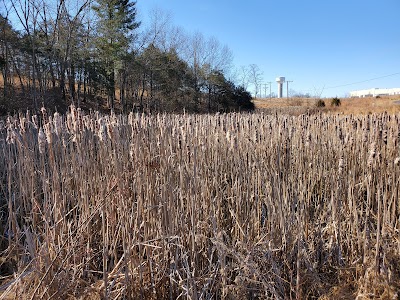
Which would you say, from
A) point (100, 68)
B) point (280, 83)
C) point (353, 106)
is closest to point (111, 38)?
point (100, 68)

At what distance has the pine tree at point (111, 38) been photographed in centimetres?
1678

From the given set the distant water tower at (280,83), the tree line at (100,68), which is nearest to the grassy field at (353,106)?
the tree line at (100,68)

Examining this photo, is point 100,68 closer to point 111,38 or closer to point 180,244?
point 111,38

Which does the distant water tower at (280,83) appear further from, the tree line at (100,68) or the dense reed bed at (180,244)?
the dense reed bed at (180,244)

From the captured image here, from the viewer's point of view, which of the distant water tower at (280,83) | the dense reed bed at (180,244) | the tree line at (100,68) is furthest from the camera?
the distant water tower at (280,83)

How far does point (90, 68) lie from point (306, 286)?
59.6 feet

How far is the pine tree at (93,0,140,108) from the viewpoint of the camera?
55.1 feet

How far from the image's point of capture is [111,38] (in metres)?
17.0

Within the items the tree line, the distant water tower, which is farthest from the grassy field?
the distant water tower

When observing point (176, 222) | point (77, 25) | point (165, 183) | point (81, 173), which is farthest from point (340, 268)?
point (77, 25)

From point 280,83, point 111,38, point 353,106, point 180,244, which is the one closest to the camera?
point 180,244

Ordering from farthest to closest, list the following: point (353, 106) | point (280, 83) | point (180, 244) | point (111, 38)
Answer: point (280, 83), point (353, 106), point (111, 38), point (180, 244)

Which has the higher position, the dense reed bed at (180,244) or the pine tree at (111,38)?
the pine tree at (111,38)

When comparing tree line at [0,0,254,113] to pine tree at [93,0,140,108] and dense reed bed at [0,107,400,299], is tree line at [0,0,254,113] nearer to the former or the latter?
pine tree at [93,0,140,108]
